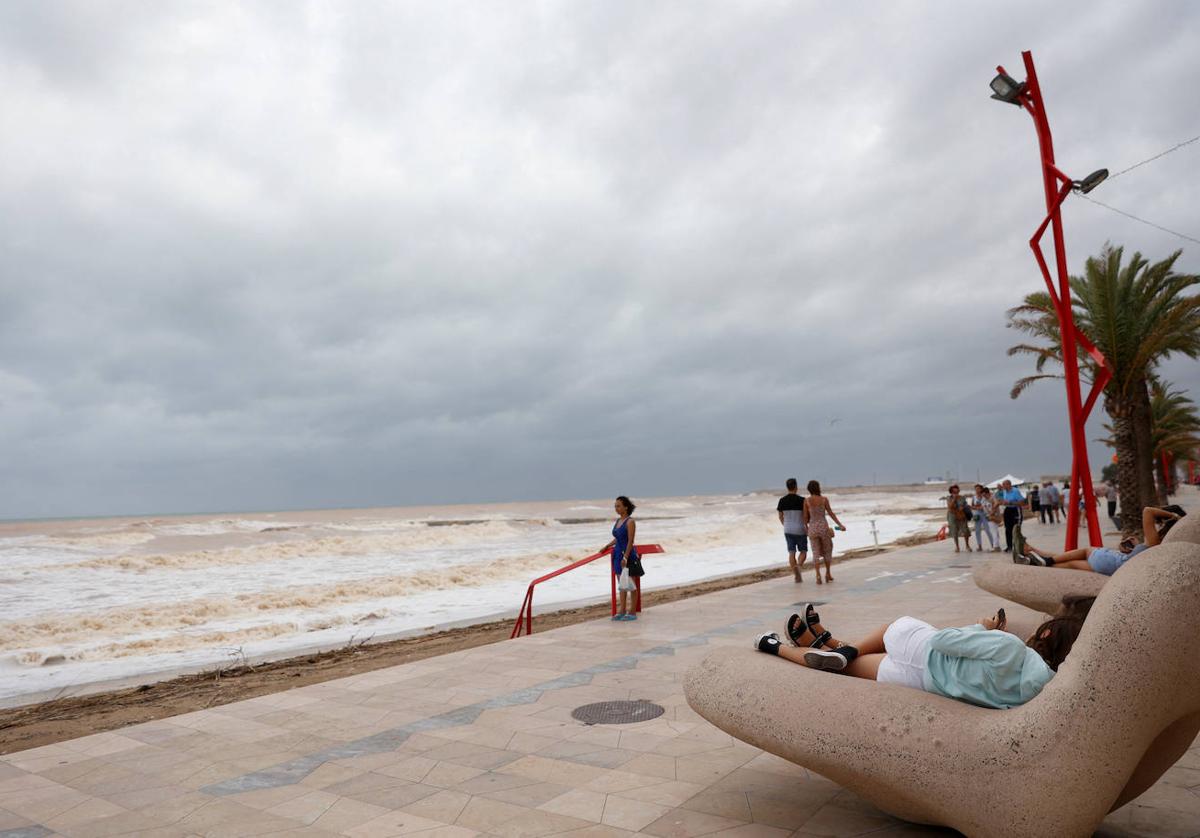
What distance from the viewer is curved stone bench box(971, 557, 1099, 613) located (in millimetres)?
5082

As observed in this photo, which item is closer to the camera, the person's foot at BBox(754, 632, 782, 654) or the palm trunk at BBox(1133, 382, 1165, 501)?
the person's foot at BBox(754, 632, 782, 654)

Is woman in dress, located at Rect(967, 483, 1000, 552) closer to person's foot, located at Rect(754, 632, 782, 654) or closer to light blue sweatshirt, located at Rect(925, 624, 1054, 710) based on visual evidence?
person's foot, located at Rect(754, 632, 782, 654)

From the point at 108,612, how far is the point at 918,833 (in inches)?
720

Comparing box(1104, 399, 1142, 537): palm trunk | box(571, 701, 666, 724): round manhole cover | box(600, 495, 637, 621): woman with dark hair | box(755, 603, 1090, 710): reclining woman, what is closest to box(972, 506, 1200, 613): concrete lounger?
box(755, 603, 1090, 710): reclining woman

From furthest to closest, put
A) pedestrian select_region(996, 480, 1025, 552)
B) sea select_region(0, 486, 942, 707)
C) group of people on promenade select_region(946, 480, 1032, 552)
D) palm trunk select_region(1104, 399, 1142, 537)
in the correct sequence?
group of people on promenade select_region(946, 480, 1032, 552), palm trunk select_region(1104, 399, 1142, 537), pedestrian select_region(996, 480, 1025, 552), sea select_region(0, 486, 942, 707)

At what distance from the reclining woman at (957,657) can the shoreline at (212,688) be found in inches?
236

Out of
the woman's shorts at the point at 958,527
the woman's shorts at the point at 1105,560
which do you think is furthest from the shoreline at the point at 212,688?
the woman's shorts at the point at 958,527

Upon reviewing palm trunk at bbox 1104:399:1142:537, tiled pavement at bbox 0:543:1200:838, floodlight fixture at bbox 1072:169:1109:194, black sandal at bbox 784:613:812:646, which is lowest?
tiled pavement at bbox 0:543:1200:838

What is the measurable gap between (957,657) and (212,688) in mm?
7946

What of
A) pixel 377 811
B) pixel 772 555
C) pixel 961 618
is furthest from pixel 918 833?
pixel 772 555

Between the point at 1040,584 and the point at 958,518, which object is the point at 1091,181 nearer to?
the point at 1040,584

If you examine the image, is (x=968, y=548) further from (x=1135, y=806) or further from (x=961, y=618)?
(x=1135, y=806)

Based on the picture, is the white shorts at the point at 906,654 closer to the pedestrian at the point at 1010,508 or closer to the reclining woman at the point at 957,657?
the reclining woman at the point at 957,657

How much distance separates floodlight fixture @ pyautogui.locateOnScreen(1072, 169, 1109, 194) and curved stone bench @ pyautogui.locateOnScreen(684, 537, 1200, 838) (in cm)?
985
